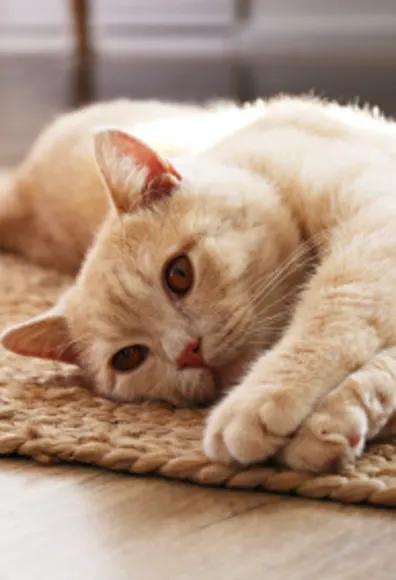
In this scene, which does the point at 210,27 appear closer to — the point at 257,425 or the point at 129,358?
the point at 129,358

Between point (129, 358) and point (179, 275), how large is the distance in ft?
0.57

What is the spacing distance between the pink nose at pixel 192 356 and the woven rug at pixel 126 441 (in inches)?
3.4

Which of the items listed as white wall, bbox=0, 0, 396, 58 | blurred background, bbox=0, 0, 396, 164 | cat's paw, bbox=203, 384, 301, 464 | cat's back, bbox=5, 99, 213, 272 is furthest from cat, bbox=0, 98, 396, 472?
white wall, bbox=0, 0, 396, 58

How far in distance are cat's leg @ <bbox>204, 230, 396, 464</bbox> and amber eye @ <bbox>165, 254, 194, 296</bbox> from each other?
0.54 feet

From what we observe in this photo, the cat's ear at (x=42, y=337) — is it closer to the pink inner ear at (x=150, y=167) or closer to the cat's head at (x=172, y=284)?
the cat's head at (x=172, y=284)

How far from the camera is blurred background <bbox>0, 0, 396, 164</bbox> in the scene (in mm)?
4121

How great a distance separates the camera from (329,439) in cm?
104

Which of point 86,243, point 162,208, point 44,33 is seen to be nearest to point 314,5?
point 44,33

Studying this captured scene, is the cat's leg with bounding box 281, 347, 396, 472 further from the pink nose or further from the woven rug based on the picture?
the pink nose

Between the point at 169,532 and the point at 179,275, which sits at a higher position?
the point at 179,275

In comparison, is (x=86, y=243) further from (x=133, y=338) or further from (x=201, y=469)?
(x=201, y=469)

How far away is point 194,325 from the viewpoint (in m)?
1.26

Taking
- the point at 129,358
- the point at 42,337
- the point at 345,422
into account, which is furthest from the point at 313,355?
the point at 42,337

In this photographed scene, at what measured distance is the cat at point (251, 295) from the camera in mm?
1073
